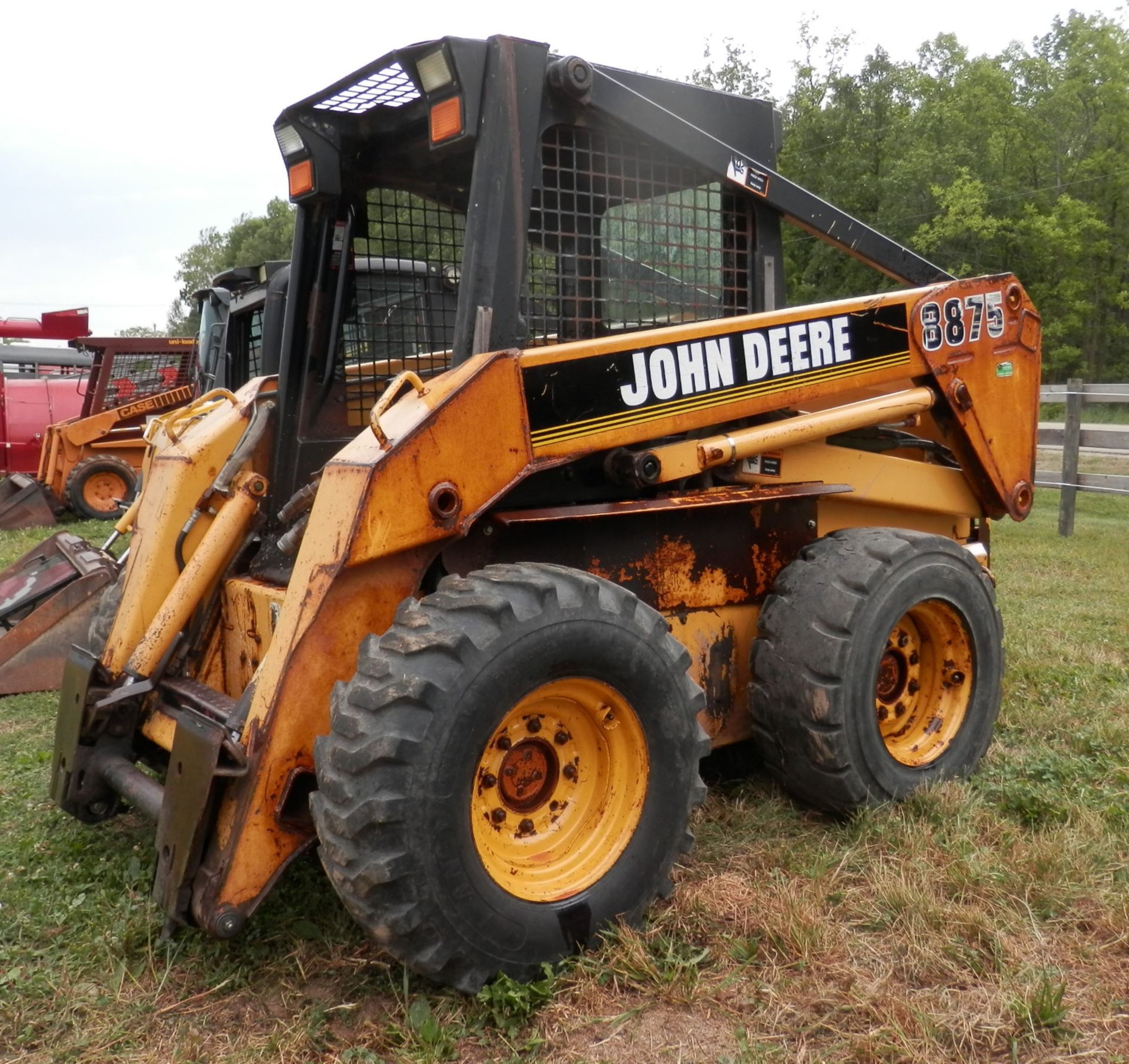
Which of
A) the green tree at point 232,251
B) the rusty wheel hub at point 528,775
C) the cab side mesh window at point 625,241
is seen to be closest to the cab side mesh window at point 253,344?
the cab side mesh window at point 625,241

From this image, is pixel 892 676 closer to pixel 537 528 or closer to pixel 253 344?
pixel 537 528

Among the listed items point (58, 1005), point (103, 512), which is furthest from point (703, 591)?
point (103, 512)

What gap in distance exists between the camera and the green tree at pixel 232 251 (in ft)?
194

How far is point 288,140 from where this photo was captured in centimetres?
387

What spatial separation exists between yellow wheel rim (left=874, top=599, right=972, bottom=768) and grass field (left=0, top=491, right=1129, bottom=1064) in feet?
0.85

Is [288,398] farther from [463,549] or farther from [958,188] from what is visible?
[958,188]

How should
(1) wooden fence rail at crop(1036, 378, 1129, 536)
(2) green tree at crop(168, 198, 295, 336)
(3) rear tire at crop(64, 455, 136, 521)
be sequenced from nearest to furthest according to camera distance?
(1) wooden fence rail at crop(1036, 378, 1129, 536) → (3) rear tire at crop(64, 455, 136, 521) → (2) green tree at crop(168, 198, 295, 336)

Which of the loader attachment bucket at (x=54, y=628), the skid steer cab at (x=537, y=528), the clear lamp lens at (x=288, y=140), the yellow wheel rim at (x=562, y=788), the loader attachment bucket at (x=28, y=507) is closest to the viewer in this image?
the skid steer cab at (x=537, y=528)

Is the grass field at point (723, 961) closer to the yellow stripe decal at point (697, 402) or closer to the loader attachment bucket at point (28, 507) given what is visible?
the yellow stripe decal at point (697, 402)

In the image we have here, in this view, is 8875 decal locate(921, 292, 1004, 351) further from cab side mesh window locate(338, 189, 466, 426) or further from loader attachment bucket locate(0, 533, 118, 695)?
loader attachment bucket locate(0, 533, 118, 695)

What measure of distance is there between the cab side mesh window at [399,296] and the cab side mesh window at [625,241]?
1.58 feet

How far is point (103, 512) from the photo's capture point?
44.6 feet

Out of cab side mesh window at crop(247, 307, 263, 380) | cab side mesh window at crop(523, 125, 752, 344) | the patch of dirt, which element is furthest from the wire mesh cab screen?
the patch of dirt

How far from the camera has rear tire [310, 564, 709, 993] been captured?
254 cm
